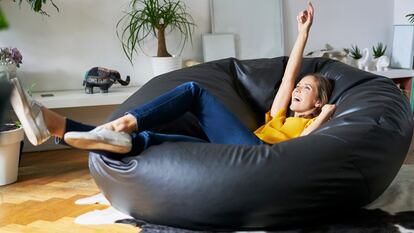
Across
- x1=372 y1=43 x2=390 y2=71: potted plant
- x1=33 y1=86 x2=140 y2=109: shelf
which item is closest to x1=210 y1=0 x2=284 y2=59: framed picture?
x1=372 y1=43 x2=390 y2=71: potted plant

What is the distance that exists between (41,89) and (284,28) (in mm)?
1798

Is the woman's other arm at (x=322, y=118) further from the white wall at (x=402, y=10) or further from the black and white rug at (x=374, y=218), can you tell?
the white wall at (x=402, y=10)

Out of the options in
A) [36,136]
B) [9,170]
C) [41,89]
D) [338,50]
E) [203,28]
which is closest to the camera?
[36,136]

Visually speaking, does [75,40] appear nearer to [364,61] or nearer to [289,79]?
[289,79]

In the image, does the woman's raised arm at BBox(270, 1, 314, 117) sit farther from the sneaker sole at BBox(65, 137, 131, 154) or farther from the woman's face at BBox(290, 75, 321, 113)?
the sneaker sole at BBox(65, 137, 131, 154)

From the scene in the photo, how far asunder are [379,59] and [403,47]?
221 millimetres

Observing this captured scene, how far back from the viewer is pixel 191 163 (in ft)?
5.32

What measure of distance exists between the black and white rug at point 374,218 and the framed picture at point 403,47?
6.20 ft

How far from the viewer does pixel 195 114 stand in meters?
2.00

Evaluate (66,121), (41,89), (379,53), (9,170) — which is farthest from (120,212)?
(379,53)

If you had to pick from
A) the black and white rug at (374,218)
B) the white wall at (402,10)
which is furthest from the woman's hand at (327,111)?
the white wall at (402,10)

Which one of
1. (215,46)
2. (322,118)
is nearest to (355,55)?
(215,46)

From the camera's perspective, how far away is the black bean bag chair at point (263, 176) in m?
1.55

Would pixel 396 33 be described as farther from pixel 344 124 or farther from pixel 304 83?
pixel 344 124
